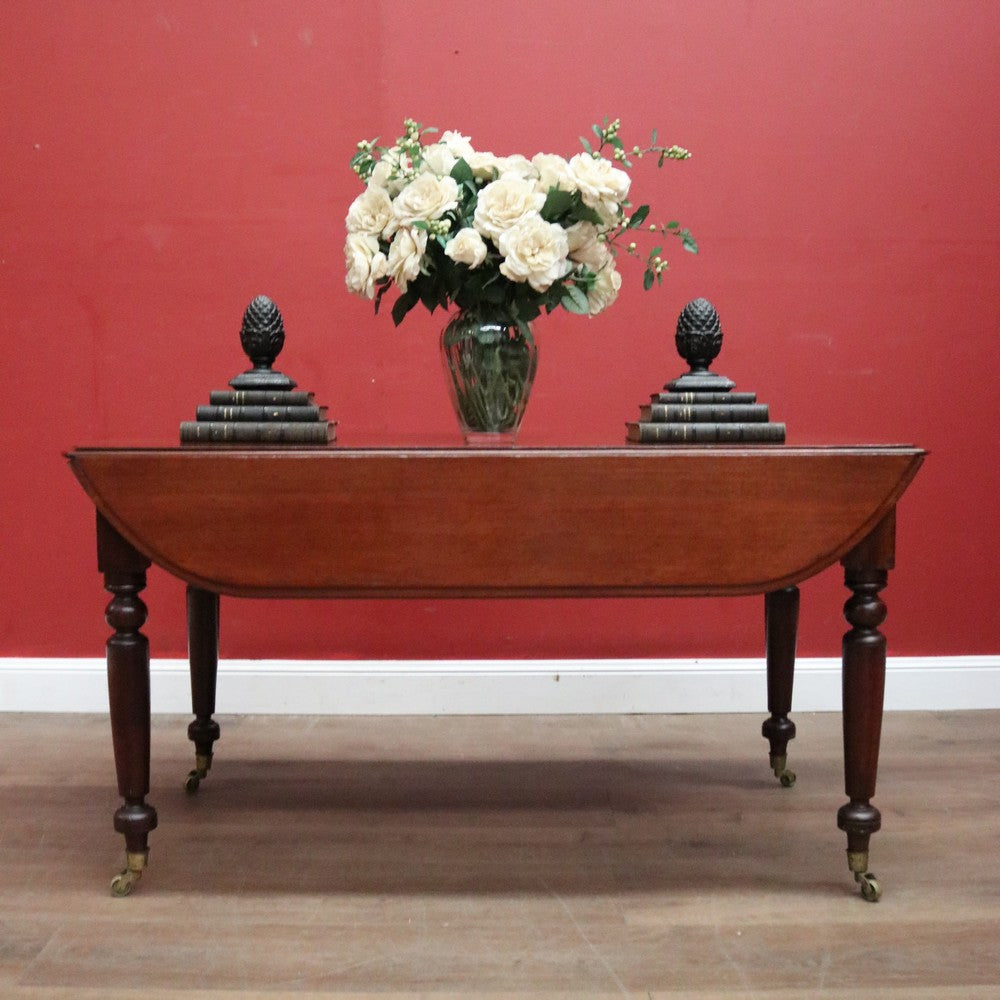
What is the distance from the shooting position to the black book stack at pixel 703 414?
1.66m

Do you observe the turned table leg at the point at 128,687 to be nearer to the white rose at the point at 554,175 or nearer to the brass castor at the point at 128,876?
the brass castor at the point at 128,876

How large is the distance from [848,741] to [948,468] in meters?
1.19

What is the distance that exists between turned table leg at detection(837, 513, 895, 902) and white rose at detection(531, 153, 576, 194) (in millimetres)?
718

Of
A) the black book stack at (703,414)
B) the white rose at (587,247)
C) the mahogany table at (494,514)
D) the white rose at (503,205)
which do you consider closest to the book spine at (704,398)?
the black book stack at (703,414)

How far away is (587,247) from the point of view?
1.75m

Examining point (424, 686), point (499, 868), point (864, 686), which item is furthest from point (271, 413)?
point (424, 686)

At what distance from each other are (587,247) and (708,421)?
1.14 feet

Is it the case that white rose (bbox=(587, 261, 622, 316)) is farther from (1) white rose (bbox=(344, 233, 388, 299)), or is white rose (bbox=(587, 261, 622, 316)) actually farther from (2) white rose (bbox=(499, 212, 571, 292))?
(1) white rose (bbox=(344, 233, 388, 299))

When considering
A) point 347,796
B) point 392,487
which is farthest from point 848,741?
point 347,796

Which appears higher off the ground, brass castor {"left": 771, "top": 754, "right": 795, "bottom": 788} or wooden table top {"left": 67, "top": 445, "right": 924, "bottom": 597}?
wooden table top {"left": 67, "top": 445, "right": 924, "bottom": 597}

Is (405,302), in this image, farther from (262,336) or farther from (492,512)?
(492,512)

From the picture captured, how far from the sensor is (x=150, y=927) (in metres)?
1.58

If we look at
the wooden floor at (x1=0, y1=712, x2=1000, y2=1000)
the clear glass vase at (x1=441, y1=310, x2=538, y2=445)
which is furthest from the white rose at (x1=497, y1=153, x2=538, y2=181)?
the wooden floor at (x1=0, y1=712, x2=1000, y2=1000)

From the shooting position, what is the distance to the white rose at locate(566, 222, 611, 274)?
173cm
